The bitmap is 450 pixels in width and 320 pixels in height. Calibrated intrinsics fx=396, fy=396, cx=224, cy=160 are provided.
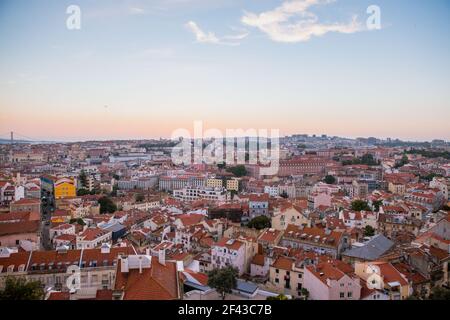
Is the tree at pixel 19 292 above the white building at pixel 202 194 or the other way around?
above

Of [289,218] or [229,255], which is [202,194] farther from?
[229,255]

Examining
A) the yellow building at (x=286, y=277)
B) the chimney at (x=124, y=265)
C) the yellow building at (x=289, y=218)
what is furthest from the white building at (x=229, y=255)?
the yellow building at (x=289, y=218)

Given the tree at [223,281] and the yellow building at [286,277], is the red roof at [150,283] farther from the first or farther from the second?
the yellow building at [286,277]

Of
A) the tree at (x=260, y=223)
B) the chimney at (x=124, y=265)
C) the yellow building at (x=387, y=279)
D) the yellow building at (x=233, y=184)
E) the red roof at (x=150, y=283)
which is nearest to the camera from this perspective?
the red roof at (x=150, y=283)

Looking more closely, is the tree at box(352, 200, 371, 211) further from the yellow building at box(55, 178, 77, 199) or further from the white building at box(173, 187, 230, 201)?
the yellow building at box(55, 178, 77, 199)

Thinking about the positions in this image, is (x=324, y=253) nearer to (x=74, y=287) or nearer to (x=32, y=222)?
(x=74, y=287)

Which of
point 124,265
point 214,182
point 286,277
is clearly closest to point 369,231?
point 286,277

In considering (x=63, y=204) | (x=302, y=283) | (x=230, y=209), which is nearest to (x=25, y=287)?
(x=302, y=283)
